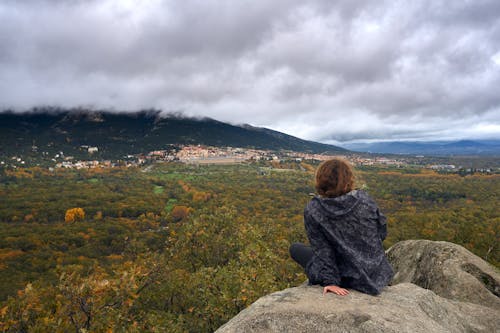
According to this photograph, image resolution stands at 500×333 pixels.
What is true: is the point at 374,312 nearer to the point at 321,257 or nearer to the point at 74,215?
the point at 321,257

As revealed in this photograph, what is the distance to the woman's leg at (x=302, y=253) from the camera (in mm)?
5297

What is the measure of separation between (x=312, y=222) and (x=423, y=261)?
222 inches

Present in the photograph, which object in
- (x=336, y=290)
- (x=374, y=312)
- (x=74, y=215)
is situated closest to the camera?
(x=374, y=312)

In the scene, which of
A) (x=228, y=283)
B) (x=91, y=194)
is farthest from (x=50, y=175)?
(x=228, y=283)

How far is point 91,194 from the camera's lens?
3305 inches

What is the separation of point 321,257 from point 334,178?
1.22 m

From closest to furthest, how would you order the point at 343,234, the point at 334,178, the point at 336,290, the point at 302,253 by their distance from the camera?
the point at 336,290
the point at 343,234
the point at 334,178
the point at 302,253

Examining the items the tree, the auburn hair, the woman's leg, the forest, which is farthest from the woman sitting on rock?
the tree

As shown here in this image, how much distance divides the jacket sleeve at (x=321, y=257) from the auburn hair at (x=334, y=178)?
50cm

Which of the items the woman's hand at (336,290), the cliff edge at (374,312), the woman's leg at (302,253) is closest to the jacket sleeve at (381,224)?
the cliff edge at (374,312)

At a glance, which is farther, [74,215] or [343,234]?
[74,215]

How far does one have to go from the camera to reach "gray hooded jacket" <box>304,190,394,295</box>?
165 inches

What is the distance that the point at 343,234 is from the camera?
4.24m

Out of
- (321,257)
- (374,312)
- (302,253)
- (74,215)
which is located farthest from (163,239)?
(74,215)
